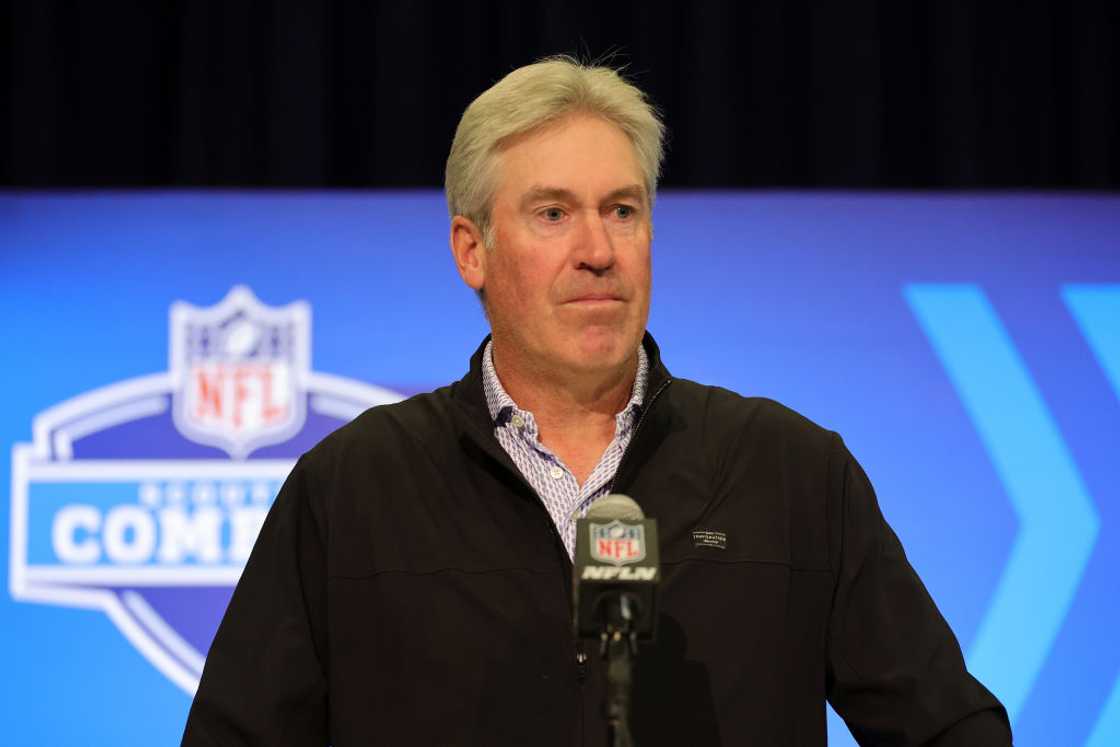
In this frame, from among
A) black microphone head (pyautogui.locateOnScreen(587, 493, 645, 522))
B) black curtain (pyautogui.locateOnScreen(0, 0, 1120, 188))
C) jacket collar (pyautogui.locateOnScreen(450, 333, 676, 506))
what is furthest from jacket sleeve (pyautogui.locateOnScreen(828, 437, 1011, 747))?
black curtain (pyautogui.locateOnScreen(0, 0, 1120, 188))

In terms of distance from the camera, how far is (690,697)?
163cm

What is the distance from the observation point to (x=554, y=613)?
1661mm

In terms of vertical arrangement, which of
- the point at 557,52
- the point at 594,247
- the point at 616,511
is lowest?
the point at 616,511

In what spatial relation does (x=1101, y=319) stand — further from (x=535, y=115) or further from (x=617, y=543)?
(x=617, y=543)

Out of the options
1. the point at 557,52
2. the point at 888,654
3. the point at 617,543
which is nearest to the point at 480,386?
the point at 888,654

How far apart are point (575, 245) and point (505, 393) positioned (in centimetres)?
23

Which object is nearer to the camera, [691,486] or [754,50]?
[691,486]

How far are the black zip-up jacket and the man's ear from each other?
0.82 ft

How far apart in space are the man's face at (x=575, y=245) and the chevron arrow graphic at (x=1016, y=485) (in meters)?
1.54

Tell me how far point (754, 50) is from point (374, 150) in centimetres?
105

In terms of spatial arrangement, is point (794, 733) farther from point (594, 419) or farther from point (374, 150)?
point (374, 150)

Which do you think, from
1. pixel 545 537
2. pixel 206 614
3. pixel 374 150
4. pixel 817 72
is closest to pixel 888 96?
pixel 817 72

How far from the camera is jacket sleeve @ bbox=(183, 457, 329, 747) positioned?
1.69m

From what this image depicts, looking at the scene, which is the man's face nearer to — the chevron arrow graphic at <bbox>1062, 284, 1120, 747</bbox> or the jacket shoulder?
the jacket shoulder
